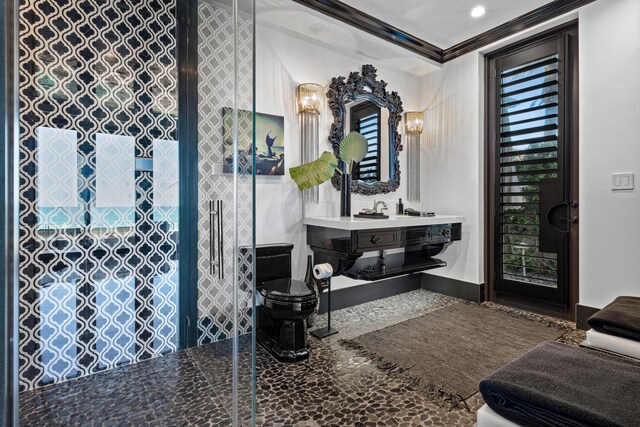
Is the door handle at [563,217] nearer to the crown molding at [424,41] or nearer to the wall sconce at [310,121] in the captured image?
the crown molding at [424,41]

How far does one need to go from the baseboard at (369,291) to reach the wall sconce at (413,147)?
36.9 inches

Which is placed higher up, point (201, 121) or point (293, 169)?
point (201, 121)

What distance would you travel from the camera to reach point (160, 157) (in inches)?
87.1

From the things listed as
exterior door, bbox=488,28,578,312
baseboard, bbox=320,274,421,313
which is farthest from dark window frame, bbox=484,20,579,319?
baseboard, bbox=320,274,421,313

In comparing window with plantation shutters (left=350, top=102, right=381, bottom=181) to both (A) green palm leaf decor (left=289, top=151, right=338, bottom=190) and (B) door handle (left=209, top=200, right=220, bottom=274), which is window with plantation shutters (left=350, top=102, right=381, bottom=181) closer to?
(A) green palm leaf decor (left=289, top=151, right=338, bottom=190)

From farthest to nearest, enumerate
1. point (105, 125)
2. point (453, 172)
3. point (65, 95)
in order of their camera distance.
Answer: point (453, 172) < point (105, 125) < point (65, 95)

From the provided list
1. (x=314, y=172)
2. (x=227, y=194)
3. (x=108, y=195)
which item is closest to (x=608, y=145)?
(x=314, y=172)

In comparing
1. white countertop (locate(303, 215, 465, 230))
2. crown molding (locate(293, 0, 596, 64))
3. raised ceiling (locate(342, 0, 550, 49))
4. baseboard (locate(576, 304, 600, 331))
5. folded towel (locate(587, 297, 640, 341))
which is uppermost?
raised ceiling (locate(342, 0, 550, 49))

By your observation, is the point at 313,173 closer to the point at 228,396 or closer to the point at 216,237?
the point at 216,237

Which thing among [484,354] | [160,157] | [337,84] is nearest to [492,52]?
[337,84]

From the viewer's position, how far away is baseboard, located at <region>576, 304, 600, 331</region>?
268cm

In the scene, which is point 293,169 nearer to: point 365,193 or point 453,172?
point 365,193

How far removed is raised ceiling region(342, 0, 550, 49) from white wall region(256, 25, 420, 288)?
528mm

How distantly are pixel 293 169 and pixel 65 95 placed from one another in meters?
1.52
